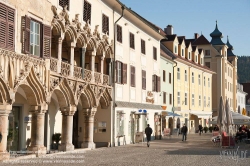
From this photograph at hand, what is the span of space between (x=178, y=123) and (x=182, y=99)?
3.28m

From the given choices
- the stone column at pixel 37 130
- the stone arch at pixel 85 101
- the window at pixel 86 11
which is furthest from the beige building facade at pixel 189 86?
the stone column at pixel 37 130

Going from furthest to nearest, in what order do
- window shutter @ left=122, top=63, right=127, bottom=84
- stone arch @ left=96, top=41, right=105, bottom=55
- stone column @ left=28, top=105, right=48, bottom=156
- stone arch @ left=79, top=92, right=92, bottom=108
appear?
window shutter @ left=122, top=63, right=127, bottom=84 → stone arch @ left=96, top=41, right=105, bottom=55 → stone arch @ left=79, top=92, right=92, bottom=108 → stone column @ left=28, top=105, right=48, bottom=156

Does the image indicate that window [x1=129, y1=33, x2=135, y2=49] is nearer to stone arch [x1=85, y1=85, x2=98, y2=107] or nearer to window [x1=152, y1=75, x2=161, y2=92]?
window [x1=152, y1=75, x2=161, y2=92]

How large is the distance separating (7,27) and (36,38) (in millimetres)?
2784

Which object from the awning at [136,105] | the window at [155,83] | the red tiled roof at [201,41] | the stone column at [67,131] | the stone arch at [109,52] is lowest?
A: the stone column at [67,131]

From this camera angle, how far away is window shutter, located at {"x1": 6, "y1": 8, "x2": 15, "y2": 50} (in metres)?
19.2

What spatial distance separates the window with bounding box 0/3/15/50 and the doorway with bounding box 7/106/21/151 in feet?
18.3

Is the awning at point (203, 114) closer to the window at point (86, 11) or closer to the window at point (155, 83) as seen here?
Answer: the window at point (155, 83)

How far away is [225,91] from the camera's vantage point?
77.8m

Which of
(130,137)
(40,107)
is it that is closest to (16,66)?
(40,107)

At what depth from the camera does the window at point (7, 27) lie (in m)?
18.8

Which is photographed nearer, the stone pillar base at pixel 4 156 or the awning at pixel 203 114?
the stone pillar base at pixel 4 156

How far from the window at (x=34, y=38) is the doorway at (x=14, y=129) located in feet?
13.4

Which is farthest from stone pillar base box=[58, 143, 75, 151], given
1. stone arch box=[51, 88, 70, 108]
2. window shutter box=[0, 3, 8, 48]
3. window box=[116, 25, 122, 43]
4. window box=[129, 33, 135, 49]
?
window box=[129, 33, 135, 49]
